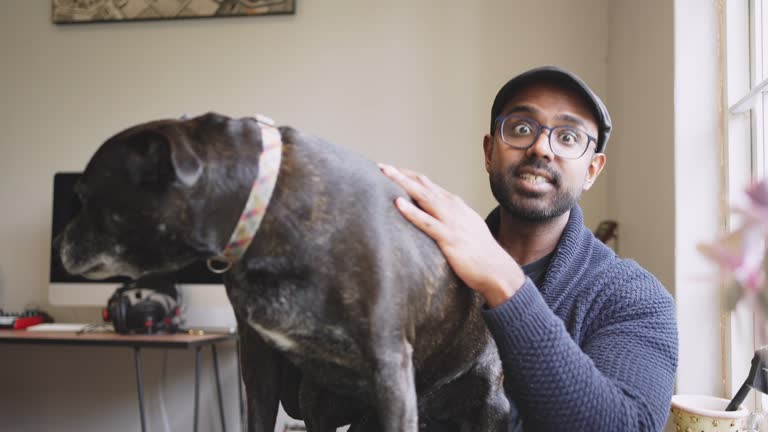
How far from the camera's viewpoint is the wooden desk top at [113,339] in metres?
2.98

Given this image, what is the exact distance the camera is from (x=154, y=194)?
0.70 m

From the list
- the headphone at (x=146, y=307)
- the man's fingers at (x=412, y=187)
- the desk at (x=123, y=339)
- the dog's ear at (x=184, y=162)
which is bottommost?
the desk at (x=123, y=339)

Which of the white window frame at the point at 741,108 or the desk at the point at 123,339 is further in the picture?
the desk at the point at 123,339

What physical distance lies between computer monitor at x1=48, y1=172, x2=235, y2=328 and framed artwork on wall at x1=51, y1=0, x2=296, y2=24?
115cm

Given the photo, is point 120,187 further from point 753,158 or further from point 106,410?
point 106,410

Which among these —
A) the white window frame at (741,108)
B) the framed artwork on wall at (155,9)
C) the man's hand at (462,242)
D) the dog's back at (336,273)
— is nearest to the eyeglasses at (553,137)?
the man's hand at (462,242)

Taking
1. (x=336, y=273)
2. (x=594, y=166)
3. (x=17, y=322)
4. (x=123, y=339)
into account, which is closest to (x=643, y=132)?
(x=594, y=166)

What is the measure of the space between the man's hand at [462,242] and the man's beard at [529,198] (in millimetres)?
394

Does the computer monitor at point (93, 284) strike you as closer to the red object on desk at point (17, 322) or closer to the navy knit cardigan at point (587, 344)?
the red object on desk at point (17, 322)

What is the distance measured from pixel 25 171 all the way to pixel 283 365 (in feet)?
12.9

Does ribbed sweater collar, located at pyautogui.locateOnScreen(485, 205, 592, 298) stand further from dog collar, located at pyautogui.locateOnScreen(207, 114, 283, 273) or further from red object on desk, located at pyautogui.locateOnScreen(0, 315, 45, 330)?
red object on desk, located at pyautogui.locateOnScreen(0, 315, 45, 330)

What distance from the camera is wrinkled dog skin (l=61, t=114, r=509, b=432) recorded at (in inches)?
27.6

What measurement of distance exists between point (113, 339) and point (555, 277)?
7.90ft

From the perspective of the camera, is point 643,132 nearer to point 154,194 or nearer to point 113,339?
point 154,194
